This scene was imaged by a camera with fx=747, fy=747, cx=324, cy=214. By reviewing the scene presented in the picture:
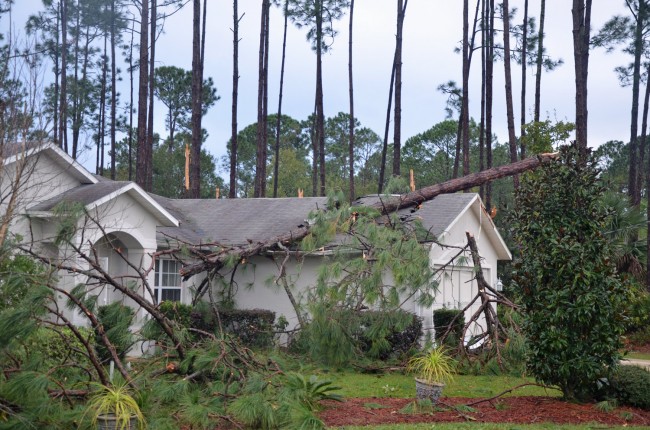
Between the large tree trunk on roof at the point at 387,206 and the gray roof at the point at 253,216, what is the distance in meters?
0.39

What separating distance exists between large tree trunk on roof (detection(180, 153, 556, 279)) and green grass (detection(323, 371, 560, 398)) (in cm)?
333

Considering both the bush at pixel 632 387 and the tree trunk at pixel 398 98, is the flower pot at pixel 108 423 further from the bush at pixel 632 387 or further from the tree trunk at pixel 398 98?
the tree trunk at pixel 398 98

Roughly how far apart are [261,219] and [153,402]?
38.3ft

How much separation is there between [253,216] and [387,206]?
5.04 meters

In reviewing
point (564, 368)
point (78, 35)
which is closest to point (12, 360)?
point (564, 368)

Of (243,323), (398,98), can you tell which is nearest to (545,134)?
(398,98)

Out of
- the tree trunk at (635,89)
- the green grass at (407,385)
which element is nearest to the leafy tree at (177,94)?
the tree trunk at (635,89)

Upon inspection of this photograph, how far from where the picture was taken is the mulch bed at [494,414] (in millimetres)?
9547

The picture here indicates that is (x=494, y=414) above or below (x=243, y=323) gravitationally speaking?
below

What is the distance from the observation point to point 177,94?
48.7 m

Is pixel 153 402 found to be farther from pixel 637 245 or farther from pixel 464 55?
pixel 464 55

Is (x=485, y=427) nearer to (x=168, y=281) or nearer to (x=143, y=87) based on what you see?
(x=168, y=281)

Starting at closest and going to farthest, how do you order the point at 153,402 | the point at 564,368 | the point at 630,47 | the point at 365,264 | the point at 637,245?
the point at 153,402 < the point at 564,368 < the point at 365,264 < the point at 637,245 < the point at 630,47

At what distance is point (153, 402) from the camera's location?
8.69m
